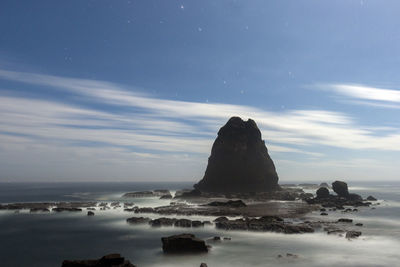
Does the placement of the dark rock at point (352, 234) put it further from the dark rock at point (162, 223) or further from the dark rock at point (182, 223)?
the dark rock at point (162, 223)

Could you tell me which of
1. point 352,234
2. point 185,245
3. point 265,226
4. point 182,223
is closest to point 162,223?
point 182,223

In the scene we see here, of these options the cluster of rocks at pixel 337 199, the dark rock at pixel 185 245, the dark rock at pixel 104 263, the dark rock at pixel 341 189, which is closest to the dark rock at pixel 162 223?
the dark rock at pixel 185 245

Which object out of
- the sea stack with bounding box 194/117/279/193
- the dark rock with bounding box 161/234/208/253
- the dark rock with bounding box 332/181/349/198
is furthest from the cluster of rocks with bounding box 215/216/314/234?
the sea stack with bounding box 194/117/279/193

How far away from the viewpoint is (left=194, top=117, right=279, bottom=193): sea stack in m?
154

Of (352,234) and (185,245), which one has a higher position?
(185,245)

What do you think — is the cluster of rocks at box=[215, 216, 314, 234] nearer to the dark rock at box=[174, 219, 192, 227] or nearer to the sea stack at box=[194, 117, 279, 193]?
the dark rock at box=[174, 219, 192, 227]

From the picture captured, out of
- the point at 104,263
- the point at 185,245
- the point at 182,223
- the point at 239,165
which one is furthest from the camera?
the point at 239,165

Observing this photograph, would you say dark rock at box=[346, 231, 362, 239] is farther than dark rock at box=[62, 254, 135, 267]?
Yes

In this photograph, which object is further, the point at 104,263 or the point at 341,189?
the point at 341,189

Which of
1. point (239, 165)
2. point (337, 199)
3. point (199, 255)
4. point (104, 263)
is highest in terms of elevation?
point (239, 165)

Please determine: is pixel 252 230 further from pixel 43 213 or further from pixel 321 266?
pixel 43 213

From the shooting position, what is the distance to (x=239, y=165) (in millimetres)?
155000

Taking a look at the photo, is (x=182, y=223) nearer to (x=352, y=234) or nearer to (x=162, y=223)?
(x=162, y=223)

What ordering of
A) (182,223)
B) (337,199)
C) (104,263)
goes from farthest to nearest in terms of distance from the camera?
1. (337,199)
2. (182,223)
3. (104,263)
